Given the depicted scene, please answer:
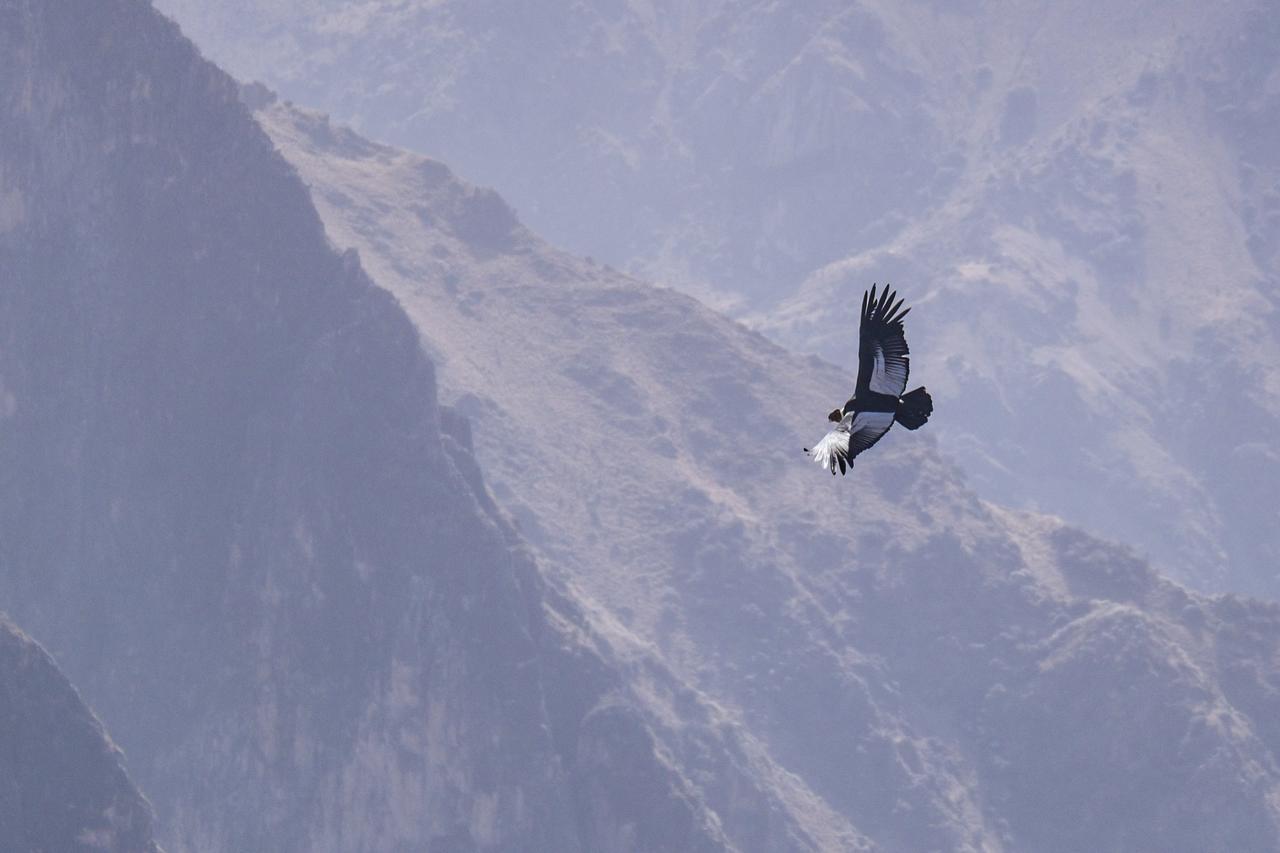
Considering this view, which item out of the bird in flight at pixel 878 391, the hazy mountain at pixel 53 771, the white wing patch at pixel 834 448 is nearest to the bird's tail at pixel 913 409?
the bird in flight at pixel 878 391

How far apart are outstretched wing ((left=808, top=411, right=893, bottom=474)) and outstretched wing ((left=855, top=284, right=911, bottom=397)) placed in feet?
2.36

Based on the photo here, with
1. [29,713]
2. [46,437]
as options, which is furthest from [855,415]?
[46,437]

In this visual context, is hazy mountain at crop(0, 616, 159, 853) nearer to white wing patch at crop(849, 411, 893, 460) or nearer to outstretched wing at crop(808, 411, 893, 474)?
outstretched wing at crop(808, 411, 893, 474)

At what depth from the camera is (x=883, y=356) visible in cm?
7075

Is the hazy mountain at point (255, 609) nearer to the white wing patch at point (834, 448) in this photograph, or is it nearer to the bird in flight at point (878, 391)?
the white wing patch at point (834, 448)

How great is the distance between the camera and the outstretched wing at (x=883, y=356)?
70562 millimetres

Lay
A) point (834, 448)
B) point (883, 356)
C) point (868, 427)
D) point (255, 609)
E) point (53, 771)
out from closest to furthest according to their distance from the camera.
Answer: point (834, 448) → point (868, 427) → point (883, 356) → point (53, 771) → point (255, 609)

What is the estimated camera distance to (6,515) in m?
190

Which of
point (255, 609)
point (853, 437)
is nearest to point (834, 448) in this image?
point (853, 437)

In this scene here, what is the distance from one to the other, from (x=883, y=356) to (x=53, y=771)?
344 ft

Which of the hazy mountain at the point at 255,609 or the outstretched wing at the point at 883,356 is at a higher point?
the outstretched wing at the point at 883,356

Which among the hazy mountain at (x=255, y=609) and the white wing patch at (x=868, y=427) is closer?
the white wing patch at (x=868, y=427)

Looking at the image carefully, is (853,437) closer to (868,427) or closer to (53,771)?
(868,427)

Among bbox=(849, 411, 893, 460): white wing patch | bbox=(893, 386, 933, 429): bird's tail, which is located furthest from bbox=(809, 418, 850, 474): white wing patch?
bbox=(893, 386, 933, 429): bird's tail
